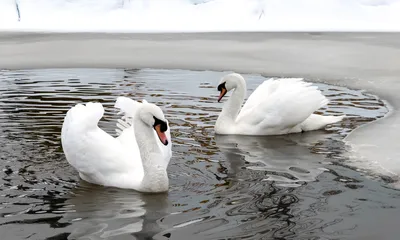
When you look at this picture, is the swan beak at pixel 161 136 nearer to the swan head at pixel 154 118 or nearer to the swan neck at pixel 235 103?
the swan head at pixel 154 118

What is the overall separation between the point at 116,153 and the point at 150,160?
367 mm

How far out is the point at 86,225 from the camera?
524 cm

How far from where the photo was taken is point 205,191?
611 centimetres

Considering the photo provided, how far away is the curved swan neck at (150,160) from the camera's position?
19.9ft

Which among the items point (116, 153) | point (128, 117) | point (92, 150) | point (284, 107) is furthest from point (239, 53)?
point (92, 150)

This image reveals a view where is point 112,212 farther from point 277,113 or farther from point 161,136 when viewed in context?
point 277,113

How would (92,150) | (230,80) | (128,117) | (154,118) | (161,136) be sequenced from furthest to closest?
(230,80)
(128,117)
(92,150)
(154,118)
(161,136)

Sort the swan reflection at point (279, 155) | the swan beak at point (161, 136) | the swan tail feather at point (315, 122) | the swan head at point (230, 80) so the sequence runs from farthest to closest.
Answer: the swan head at point (230, 80) → the swan tail feather at point (315, 122) → the swan reflection at point (279, 155) → the swan beak at point (161, 136)
